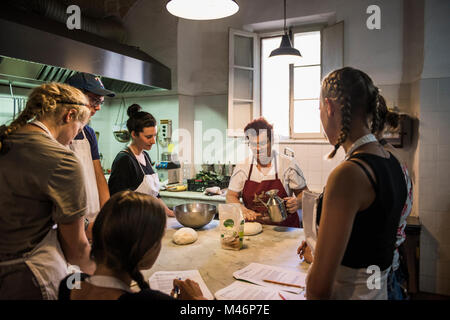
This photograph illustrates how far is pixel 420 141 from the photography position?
11.6 ft

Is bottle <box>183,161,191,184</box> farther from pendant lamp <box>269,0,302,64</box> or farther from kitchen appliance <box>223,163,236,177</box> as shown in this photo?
pendant lamp <box>269,0,302,64</box>

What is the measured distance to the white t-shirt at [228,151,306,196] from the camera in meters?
2.77

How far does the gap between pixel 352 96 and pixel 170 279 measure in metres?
1.08

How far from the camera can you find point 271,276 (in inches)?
59.4

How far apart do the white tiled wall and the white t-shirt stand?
1.67 meters

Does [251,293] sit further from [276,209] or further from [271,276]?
[276,209]

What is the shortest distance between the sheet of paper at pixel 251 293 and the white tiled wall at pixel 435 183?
9.44ft

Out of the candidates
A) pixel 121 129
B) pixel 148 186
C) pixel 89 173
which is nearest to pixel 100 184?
pixel 89 173

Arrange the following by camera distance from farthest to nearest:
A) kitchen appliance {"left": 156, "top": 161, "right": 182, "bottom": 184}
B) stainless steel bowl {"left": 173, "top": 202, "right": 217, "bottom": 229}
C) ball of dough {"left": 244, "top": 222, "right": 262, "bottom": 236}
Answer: kitchen appliance {"left": 156, "top": 161, "right": 182, "bottom": 184}
stainless steel bowl {"left": 173, "top": 202, "right": 217, "bottom": 229}
ball of dough {"left": 244, "top": 222, "right": 262, "bottom": 236}

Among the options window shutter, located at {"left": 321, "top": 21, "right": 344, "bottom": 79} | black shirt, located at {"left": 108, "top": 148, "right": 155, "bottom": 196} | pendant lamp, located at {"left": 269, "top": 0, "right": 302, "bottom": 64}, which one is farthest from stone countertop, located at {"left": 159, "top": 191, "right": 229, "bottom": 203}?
window shutter, located at {"left": 321, "top": 21, "right": 344, "bottom": 79}

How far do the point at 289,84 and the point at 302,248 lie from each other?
3502 mm

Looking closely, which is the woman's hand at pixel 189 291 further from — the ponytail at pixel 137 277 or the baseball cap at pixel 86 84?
the baseball cap at pixel 86 84

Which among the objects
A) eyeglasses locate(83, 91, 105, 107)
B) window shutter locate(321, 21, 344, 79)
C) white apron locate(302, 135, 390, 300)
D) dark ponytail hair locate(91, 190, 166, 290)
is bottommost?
white apron locate(302, 135, 390, 300)
